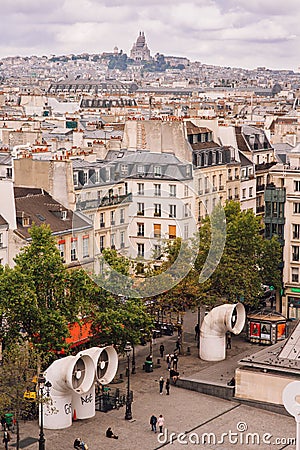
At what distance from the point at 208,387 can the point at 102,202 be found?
16.7 meters

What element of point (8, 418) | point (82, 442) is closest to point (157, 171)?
point (8, 418)

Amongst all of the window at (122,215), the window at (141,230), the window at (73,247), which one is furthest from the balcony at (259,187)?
the window at (73,247)

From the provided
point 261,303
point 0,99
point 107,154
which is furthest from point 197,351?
point 0,99

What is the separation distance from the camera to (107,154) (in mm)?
69625

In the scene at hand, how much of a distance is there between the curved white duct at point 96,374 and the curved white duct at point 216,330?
34.2ft

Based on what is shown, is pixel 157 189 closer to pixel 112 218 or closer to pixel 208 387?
pixel 112 218

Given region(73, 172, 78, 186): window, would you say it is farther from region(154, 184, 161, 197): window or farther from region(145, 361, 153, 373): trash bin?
region(145, 361, 153, 373): trash bin

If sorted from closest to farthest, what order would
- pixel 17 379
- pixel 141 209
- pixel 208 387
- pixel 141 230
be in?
pixel 17 379, pixel 208 387, pixel 141 230, pixel 141 209

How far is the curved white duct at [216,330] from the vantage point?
5300 centimetres

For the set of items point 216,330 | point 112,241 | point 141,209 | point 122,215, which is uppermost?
point 141,209

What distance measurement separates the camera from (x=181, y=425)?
4234 cm

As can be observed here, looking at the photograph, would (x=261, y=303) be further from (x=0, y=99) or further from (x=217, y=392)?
(x=0, y=99)

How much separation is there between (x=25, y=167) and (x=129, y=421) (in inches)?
918

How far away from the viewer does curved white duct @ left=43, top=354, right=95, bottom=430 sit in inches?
1607
